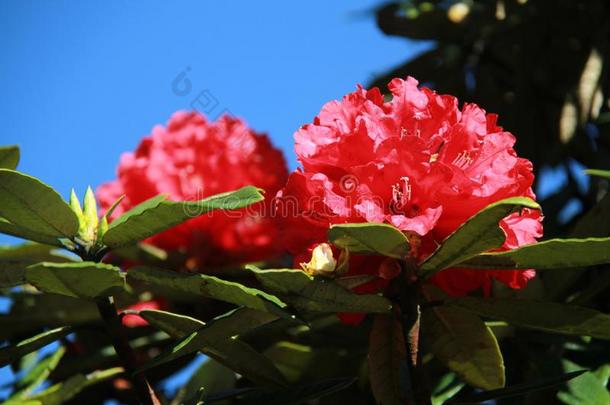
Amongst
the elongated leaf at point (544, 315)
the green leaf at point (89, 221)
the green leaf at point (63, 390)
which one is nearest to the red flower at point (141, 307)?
the green leaf at point (63, 390)

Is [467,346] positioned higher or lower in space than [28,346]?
lower

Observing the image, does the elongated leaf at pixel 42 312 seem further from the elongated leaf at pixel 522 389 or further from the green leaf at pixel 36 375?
the elongated leaf at pixel 522 389

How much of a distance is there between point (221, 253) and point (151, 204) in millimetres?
1258

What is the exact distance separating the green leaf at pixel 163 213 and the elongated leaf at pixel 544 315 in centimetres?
34

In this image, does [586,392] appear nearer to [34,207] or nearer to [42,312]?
[34,207]

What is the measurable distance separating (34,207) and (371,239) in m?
0.41

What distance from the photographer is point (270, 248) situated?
2.50m

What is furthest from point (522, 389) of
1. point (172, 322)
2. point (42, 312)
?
point (42, 312)

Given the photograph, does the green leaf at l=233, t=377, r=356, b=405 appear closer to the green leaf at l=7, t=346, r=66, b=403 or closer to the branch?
the branch

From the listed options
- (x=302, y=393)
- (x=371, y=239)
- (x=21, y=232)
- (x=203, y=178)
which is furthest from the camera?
(x=203, y=178)

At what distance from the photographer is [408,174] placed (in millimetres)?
1250

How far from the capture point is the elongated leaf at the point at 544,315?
1.25m

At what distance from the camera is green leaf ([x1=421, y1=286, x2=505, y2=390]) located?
133cm

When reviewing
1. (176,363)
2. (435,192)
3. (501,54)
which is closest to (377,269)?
(435,192)
